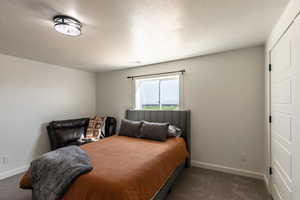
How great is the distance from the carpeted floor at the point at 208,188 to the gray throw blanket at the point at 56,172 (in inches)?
33.2

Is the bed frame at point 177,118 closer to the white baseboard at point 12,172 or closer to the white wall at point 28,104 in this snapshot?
the white wall at point 28,104

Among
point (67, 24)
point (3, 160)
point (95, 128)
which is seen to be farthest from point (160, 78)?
point (3, 160)

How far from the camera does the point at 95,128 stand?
12.0 ft

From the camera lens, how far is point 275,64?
6.28 feet

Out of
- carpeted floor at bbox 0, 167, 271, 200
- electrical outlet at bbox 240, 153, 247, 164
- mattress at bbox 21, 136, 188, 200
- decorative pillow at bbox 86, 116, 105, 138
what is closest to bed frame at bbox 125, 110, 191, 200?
carpeted floor at bbox 0, 167, 271, 200

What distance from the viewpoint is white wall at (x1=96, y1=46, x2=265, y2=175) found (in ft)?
8.27

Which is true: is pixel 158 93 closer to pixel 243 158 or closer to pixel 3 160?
pixel 243 158

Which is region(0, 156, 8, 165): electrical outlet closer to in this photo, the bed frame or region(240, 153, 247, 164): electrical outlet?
the bed frame

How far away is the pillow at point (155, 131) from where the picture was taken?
107 inches

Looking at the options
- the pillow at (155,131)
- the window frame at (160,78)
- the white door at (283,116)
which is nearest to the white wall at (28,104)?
the window frame at (160,78)

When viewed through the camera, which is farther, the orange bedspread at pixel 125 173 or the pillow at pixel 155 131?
the pillow at pixel 155 131

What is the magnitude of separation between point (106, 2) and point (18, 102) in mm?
2937

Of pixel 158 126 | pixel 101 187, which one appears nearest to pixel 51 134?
pixel 158 126

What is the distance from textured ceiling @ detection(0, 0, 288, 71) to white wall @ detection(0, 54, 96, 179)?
431 millimetres
